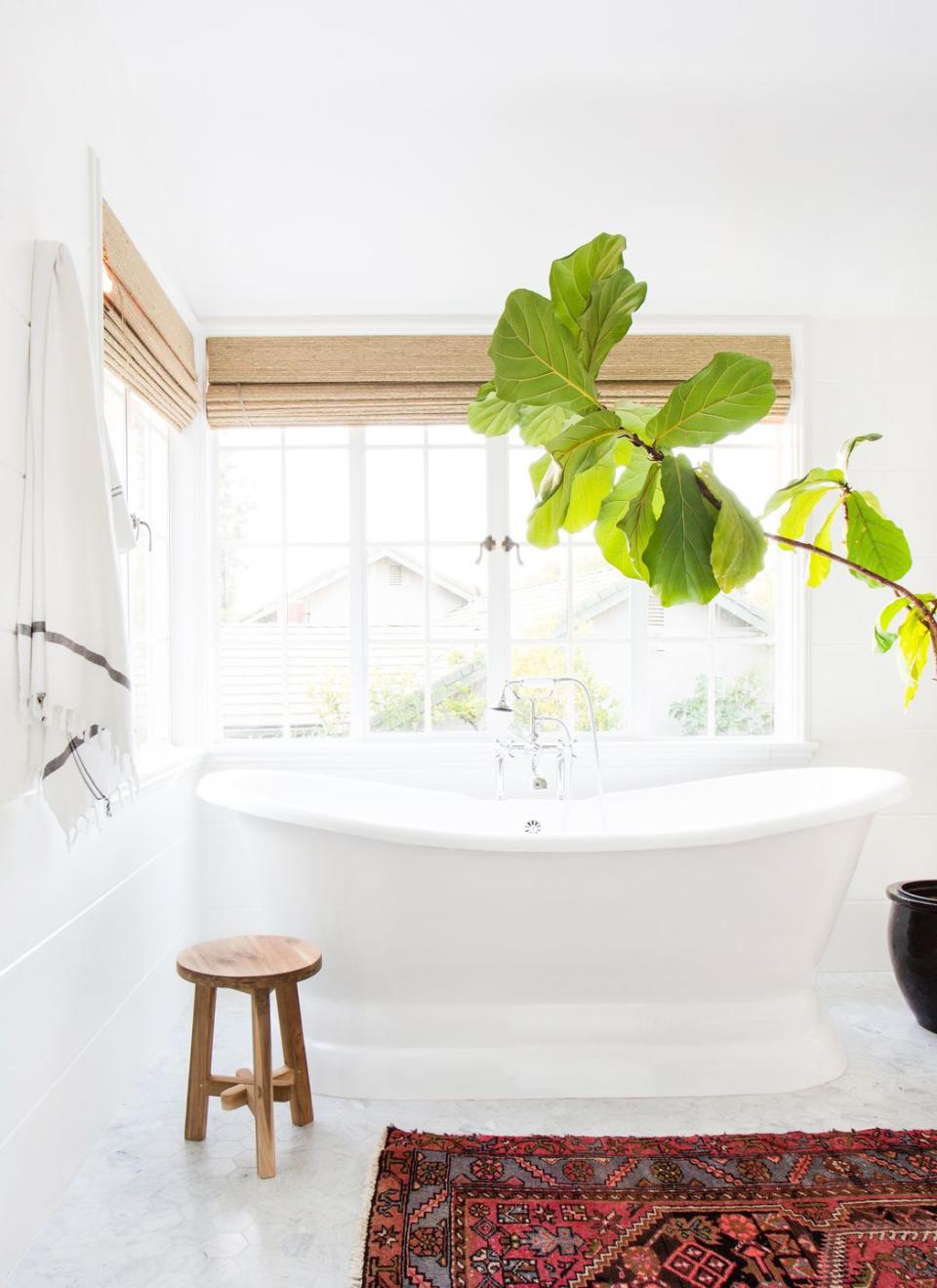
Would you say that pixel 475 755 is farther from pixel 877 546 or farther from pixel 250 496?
pixel 877 546

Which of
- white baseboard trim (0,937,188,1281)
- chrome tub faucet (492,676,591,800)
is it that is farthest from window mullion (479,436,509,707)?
white baseboard trim (0,937,188,1281)

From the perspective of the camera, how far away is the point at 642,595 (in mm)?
3580

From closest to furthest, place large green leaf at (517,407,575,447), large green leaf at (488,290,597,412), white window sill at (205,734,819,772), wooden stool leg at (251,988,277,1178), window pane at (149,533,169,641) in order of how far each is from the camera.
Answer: large green leaf at (488,290,597,412)
large green leaf at (517,407,575,447)
wooden stool leg at (251,988,277,1178)
window pane at (149,533,169,641)
white window sill at (205,734,819,772)

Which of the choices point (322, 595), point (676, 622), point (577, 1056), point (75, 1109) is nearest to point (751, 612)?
point (676, 622)

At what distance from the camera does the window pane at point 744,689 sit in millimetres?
3611

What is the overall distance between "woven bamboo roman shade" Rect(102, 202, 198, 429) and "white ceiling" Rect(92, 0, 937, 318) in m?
0.33

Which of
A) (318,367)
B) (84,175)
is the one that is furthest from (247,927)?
(84,175)

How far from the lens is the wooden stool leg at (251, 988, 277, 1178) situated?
2076mm

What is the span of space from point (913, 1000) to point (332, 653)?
2166mm

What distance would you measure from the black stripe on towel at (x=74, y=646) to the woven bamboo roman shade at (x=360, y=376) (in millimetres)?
1695

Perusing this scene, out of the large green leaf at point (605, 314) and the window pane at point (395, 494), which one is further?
the window pane at point (395, 494)

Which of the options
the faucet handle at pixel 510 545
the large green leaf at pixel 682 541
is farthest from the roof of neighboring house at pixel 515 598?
the large green leaf at pixel 682 541

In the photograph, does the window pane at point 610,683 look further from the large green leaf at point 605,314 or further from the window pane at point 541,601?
the large green leaf at point 605,314

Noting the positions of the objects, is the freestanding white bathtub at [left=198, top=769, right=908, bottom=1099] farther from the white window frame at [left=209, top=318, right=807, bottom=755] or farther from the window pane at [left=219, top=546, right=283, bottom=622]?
the window pane at [left=219, top=546, right=283, bottom=622]
